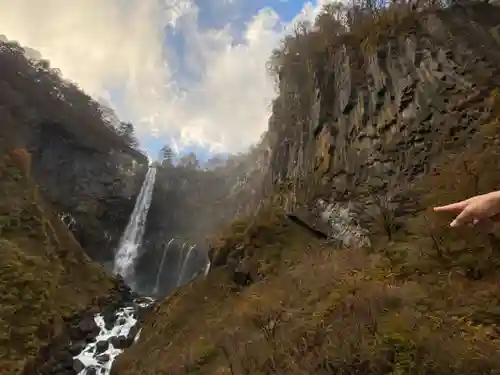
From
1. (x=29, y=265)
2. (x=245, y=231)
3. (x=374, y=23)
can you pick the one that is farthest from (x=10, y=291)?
(x=374, y=23)

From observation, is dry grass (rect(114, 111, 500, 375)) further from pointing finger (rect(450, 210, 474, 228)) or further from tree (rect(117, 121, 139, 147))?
tree (rect(117, 121, 139, 147))

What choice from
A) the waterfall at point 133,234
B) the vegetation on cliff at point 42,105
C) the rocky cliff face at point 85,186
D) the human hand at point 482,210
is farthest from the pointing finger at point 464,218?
the rocky cliff face at point 85,186

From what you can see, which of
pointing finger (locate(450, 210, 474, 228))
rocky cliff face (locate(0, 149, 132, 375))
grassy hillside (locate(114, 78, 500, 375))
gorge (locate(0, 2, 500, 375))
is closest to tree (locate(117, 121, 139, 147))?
gorge (locate(0, 2, 500, 375))

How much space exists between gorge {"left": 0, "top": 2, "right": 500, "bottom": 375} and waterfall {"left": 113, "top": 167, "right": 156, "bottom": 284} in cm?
39

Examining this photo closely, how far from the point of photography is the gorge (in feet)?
21.9

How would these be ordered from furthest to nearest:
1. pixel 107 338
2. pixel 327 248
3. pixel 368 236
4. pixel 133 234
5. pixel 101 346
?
1. pixel 133 234
2. pixel 107 338
3. pixel 101 346
4. pixel 327 248
5. pixel 368 236

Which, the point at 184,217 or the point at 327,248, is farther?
the point at 184,217

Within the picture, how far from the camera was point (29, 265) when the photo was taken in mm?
20156

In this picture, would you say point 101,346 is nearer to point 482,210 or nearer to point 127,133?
point 482,210

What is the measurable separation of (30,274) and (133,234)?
20672mm

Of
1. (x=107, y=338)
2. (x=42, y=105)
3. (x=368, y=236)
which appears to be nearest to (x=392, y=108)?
(x=368, y=236)

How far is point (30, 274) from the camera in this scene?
19203 mm

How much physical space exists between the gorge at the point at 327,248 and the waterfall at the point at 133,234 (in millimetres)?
385

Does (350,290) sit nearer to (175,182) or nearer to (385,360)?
(385,360)
